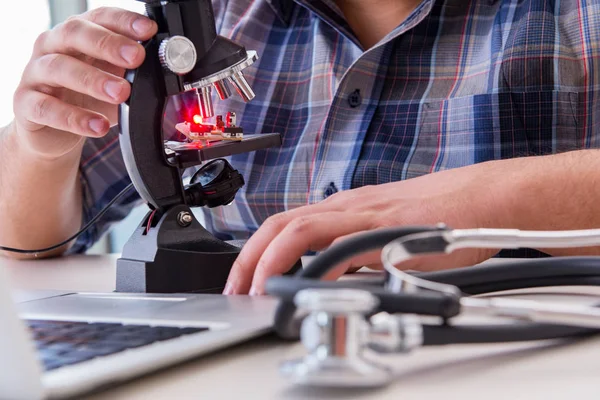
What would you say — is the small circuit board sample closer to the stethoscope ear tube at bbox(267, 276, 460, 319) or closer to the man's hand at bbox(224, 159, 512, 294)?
the man's hand at bbox(224, 159, 512, 294)

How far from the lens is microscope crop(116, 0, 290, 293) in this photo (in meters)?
0.79

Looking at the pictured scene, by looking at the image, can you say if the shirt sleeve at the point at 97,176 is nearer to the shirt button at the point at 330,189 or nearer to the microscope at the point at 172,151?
the shirt button at the point at 330,189

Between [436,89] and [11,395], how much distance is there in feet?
3.58

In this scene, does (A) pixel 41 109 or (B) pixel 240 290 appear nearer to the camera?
(B) pixel 240 290

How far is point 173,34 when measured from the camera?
0.82 m

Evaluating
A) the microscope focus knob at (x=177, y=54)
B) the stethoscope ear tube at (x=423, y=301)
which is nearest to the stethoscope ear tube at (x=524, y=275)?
the stethoscope ear tube at (x=423, y=301)

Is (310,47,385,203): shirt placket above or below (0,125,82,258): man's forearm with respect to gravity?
above

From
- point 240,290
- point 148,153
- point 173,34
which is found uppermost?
point 173,34

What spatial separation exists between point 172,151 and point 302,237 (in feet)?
0.70

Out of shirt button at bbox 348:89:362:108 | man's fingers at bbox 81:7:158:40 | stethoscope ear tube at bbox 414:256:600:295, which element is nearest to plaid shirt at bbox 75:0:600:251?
shirt button at bbox 348:89:362:108

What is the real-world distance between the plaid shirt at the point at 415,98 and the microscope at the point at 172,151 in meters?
0.52

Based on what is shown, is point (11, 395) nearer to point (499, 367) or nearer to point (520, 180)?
point (499, 367)

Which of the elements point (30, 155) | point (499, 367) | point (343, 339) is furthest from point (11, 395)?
point (30, 155)

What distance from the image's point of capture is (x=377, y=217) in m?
0.81
